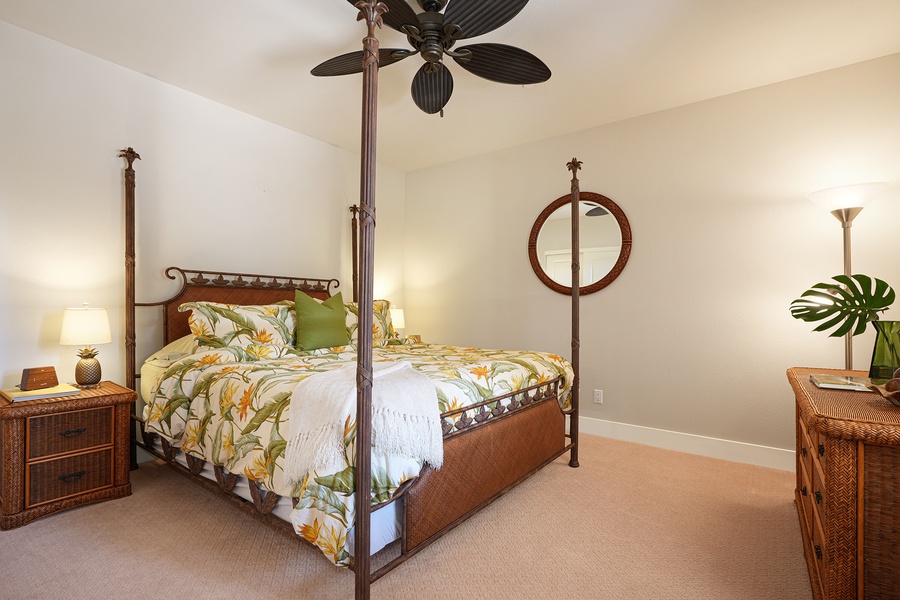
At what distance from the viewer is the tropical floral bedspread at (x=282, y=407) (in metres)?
1.52

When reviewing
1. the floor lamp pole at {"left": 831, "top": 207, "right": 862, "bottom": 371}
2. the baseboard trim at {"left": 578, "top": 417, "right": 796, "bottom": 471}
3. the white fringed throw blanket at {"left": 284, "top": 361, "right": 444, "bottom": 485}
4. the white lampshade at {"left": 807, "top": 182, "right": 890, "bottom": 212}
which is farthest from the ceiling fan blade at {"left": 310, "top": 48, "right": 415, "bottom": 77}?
the baseboard trim at {"left": 578, "top": 417, "right": 796, "bottom": 471}

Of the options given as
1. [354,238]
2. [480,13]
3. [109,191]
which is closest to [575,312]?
[480,13]

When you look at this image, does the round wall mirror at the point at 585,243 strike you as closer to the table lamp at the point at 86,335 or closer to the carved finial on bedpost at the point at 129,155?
the carved finial on bedpost at the point at 129,155

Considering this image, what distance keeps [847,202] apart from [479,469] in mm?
2622

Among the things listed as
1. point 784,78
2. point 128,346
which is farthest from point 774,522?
point 128,346

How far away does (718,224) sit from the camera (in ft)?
10.5

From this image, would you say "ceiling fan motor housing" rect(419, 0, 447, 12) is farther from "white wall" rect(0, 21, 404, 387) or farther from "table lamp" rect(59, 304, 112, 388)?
"table lamp" rect(59, 304, 112, 388)

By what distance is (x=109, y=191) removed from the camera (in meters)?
2.83

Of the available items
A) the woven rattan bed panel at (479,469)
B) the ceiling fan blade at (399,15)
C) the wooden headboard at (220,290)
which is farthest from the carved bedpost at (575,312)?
the wooden headboard at (220,290)

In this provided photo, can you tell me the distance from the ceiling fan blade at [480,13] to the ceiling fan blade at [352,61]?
342 millimetres

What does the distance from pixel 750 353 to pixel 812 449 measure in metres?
A: 1.73

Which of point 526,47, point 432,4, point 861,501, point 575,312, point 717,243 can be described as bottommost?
point 861,501

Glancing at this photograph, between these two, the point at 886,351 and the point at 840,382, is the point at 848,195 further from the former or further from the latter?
the point at 840,382

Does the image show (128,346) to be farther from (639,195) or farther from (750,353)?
Answer: (750,353)
